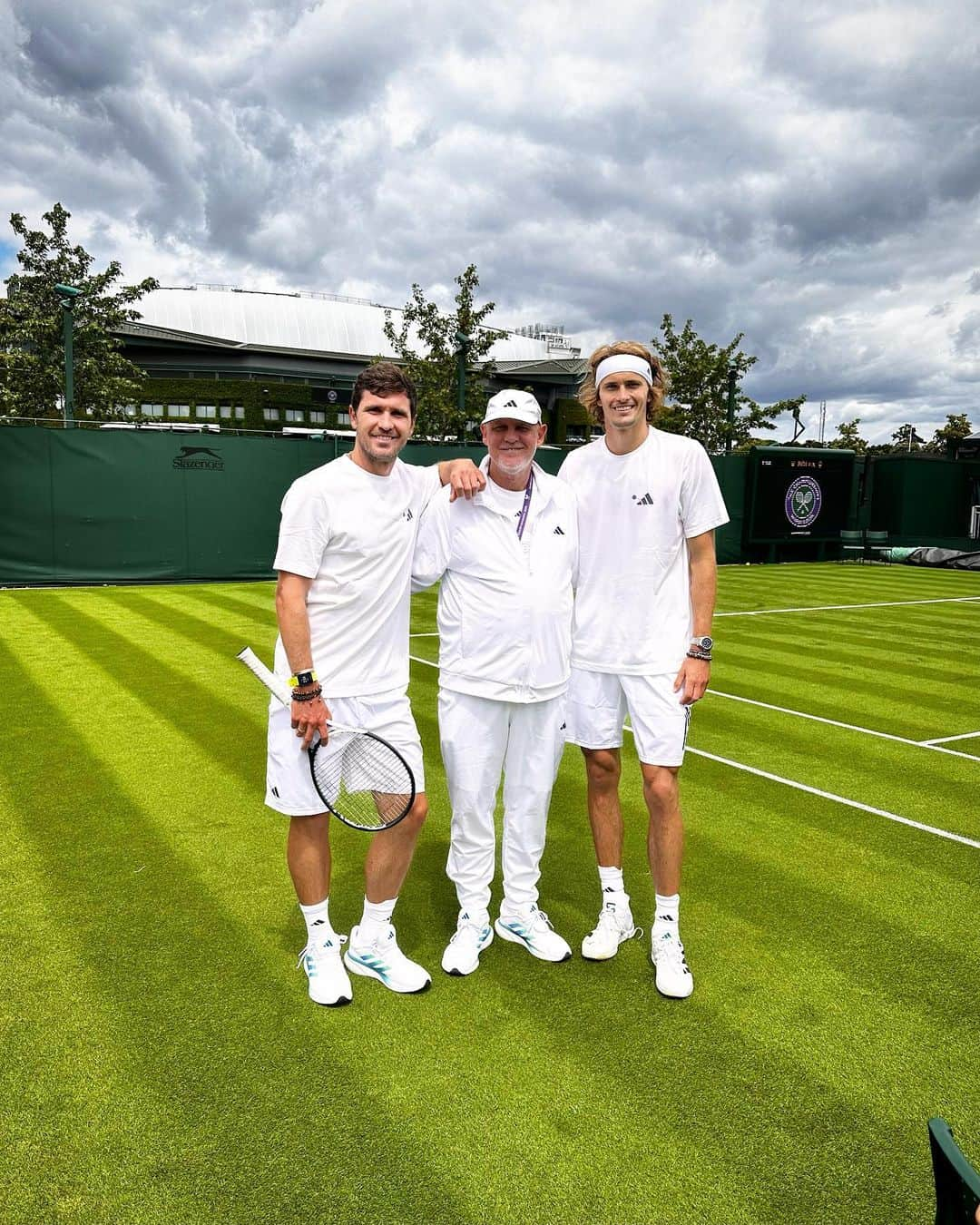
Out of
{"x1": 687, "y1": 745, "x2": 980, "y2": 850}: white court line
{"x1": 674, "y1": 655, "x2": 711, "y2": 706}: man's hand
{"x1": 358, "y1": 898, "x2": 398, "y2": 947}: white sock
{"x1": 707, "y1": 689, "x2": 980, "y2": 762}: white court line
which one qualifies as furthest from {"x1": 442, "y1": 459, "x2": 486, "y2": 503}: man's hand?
{"x1": 707, "y1": 689, "x2": 980, "y2": 762}: white court line

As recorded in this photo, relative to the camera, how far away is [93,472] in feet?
54.7

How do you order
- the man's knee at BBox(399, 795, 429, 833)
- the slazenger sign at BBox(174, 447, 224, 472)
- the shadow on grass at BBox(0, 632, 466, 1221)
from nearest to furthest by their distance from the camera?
1. the shadow on grass at BBox(0, 632, 466, 1221)
2. the man's knee at BBox(399, 795, 429, 833)
3. the slazenger sign at BBox(174, 447, 224, 472)

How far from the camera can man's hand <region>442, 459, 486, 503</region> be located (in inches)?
127

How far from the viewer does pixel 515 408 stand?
3273mm

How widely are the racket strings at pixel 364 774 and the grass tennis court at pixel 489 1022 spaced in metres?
0.71

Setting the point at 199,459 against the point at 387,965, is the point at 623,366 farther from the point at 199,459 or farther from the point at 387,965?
the point at 199,459

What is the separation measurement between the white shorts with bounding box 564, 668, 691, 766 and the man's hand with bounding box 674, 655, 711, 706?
23 millimetres

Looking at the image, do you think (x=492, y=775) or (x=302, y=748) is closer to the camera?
(x=302, y=748)

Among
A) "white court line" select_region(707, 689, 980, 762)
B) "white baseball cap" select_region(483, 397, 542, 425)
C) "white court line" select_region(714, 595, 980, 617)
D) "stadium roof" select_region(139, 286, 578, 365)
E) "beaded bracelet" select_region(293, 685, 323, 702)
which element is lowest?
"white court line" select_region(707, 689, 980, 762)

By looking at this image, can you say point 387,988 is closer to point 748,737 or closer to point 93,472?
point 748,737

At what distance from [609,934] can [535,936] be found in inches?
12.1

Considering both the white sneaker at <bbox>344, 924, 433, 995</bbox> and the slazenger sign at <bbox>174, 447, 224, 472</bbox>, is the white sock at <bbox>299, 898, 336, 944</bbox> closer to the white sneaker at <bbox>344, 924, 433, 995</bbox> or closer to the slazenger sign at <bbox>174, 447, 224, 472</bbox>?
the white sneaker at <bbox>344, 924, 433, 995</bbox>

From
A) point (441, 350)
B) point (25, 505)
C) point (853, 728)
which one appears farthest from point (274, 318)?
point (853, 728)

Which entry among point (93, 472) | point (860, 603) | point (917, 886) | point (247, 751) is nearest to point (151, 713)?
point (247, 751)
